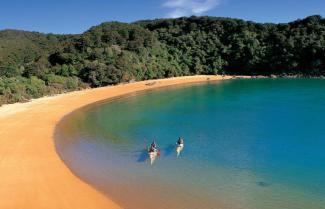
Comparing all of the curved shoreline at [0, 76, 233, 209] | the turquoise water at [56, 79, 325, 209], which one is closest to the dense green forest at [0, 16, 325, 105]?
the curved shoreline at [0, 76, 233, 209]

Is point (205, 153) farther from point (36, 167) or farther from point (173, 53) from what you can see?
point (173, 53)

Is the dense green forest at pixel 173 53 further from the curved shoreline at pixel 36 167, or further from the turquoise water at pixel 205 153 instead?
the turquoise water at pixel 205 153

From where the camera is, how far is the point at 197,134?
101 feet

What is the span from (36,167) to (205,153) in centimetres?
1135

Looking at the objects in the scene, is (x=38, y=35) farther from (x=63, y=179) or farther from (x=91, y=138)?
(x=63, y=179)

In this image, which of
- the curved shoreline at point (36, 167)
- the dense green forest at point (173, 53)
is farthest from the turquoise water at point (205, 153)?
the dense green forest at point (173, 53)

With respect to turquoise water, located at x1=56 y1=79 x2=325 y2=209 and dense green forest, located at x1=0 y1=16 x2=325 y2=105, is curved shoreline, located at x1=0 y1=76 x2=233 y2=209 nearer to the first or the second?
turquoise water, located at x1=56 y1=79 x2=325 y2=209

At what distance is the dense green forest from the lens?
6819cm

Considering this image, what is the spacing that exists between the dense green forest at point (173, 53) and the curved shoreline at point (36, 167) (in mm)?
20922

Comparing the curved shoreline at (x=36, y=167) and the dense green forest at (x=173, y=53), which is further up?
the dense green forest at (x=173, y=53)

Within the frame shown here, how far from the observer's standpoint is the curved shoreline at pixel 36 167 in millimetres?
17953

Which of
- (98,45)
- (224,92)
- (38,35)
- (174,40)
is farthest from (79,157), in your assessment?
(38,35)

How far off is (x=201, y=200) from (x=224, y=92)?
1722 inches

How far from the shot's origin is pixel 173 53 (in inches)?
3514
